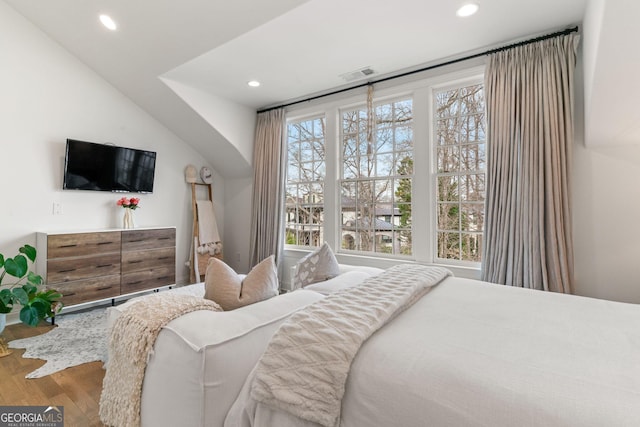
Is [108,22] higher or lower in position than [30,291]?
higher

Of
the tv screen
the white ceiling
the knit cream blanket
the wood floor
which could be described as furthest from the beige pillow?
the tv screen

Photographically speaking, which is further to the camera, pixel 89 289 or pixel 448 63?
pixel 89 289

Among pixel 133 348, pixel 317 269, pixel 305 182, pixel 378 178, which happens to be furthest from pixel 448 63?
pixel 133 348

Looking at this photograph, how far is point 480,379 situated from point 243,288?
42.3 inches

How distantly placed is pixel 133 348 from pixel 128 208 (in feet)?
10.1

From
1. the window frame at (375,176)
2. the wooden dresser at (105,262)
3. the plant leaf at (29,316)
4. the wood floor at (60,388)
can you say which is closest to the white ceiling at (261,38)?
the window frame at (375,176)

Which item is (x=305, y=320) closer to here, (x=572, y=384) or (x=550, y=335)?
(x=572, y=384)

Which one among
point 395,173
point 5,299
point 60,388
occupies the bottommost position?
point 60,388

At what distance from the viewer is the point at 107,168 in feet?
12.0

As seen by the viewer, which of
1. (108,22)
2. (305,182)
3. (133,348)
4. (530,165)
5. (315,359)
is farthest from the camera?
(305,182)

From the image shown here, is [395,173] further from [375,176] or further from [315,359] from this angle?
[315,359]

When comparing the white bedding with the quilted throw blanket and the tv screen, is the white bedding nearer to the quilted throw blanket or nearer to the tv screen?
the quilted throw blanket

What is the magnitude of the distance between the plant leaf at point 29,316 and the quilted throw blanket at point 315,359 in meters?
2.74

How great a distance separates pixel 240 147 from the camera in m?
4.39
